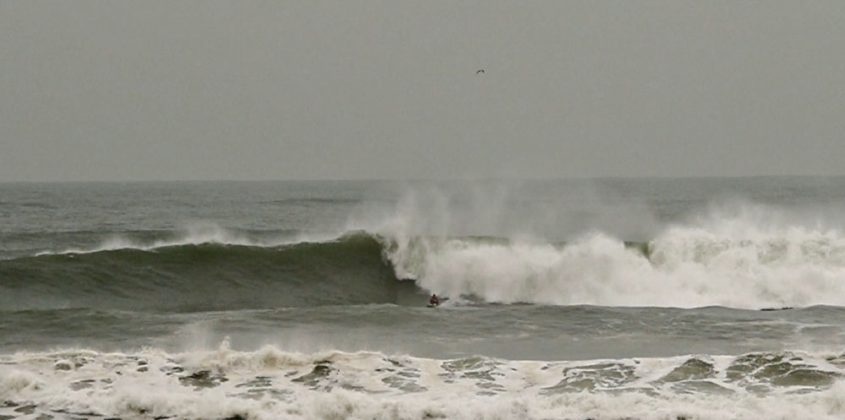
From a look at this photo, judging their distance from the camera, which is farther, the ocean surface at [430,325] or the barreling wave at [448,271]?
the barreling wave at [448,271]

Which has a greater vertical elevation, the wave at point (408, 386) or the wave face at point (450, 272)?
the wave face at point (450, 272)

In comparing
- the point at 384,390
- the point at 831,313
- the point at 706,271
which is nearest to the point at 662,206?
the point at 706,271

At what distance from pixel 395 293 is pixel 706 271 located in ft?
25.2

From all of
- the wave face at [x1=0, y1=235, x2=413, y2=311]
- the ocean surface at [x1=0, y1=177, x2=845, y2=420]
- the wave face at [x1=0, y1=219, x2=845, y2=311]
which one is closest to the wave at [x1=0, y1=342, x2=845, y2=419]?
the ocean surface at [x1=0, y1=177, x2=845, y2=420]

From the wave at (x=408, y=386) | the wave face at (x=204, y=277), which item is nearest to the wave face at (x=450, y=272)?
the wave face at (x=204, y=277)

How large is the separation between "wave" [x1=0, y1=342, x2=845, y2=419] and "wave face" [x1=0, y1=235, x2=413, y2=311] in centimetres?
834

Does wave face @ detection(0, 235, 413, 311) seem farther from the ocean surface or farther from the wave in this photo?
the wave

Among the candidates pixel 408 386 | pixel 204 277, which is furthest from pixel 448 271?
pixel 408 386

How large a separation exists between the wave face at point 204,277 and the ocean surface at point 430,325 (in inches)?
2.6

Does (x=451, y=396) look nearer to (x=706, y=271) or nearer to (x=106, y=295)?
(x=106, y=295)

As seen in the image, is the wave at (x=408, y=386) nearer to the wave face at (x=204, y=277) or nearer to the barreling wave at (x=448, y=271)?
the wave face at (x=204, y=277)

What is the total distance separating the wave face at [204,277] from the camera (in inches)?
830

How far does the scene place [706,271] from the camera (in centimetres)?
2369

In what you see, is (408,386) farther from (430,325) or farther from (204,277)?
(204,277)
